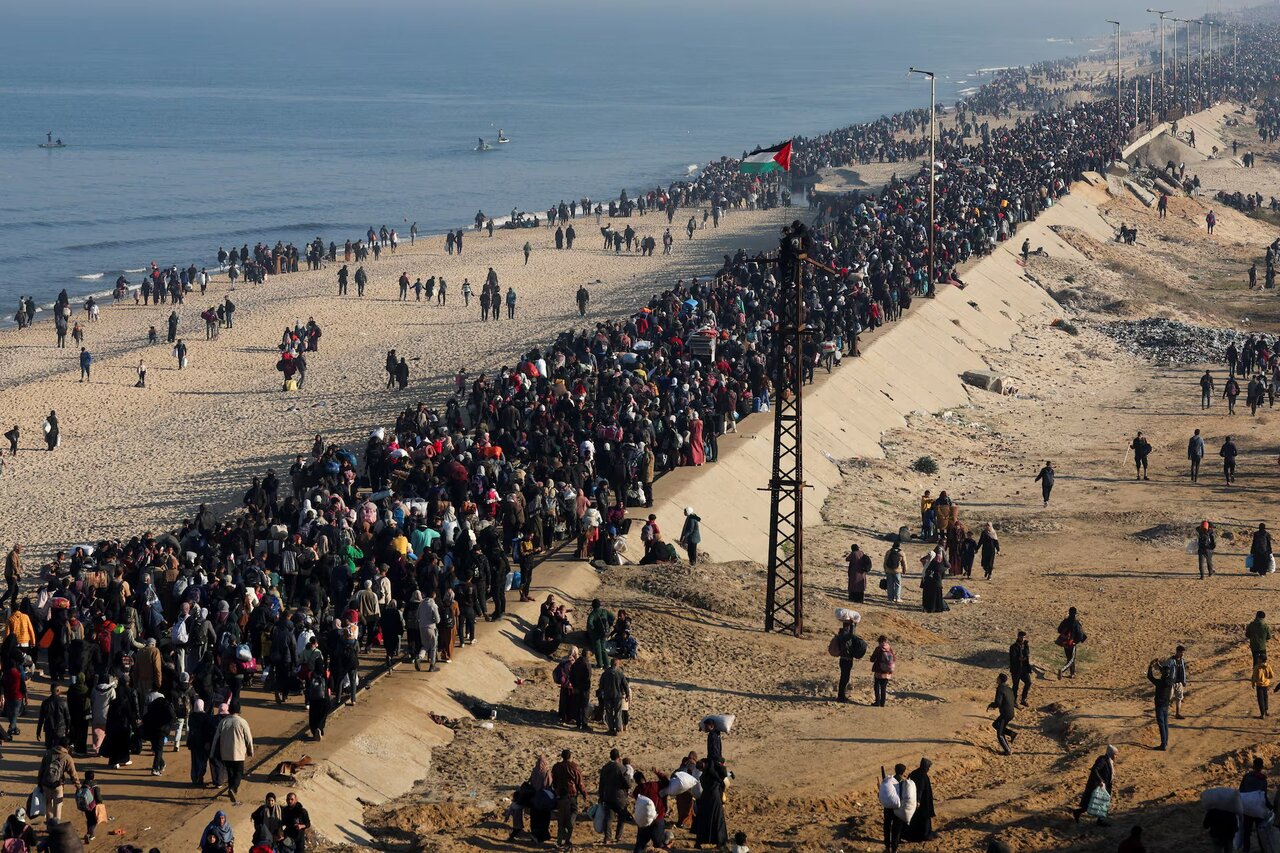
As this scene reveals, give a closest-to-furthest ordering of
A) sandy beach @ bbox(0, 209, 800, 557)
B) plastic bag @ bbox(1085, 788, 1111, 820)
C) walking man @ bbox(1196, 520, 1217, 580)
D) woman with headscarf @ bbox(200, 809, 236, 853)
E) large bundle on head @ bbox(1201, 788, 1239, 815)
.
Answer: woman with headscarf @ bbox(200, 809, 236, 853), large bundle on head @ bbox(1201, 788, 1239, 815), plastic bag @ bbox(1085, 788, 1111, 820), walking man @ bbox(1196, 520, 1217, 580), sandy beach @ bbox(0, 209, 800, 557)

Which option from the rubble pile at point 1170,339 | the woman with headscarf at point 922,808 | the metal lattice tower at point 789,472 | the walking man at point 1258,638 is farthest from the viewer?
the rubble pile at point 1170,339

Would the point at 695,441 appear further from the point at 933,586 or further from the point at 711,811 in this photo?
the point at 711,811

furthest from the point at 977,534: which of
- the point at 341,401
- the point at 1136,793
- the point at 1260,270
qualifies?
the point at 1260,270

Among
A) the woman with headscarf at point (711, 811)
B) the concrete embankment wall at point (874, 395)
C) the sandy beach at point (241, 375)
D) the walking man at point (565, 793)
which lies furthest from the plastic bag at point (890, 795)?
the sandy beach at point (241, 375)

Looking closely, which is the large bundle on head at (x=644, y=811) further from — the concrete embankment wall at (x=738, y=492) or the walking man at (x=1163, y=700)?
the walking man at (x=1163, y=700)

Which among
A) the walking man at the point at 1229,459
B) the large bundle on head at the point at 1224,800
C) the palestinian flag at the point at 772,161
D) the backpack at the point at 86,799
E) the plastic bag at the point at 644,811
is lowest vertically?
the walking man at the point at 1229,459

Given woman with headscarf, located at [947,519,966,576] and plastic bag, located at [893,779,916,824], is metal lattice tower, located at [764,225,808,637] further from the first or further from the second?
plastic bag, located at [893,779,916,824]

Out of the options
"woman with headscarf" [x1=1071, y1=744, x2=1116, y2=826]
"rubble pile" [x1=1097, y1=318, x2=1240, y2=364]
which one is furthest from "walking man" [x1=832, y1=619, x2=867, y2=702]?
"rubble pile" [x1=1097, y1=318, x2=1240, y2=364]

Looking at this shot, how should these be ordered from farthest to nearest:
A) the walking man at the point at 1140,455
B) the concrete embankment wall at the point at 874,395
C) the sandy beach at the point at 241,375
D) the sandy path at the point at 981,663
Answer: the sandy beach at the point at 241,375 → the walking man at the point at 1140,455 → the concrete embankment wall at the point at 874,395 → the sandy path at the point at 981,663
